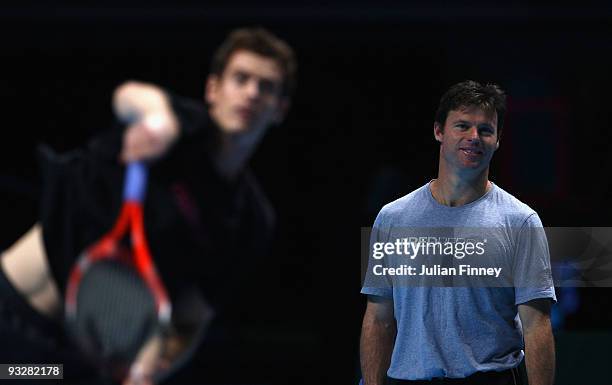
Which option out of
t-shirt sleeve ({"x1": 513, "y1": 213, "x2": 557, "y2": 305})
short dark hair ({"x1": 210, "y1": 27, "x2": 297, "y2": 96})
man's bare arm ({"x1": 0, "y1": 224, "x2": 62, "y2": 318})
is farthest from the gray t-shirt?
man's bare arm ({"x1": 0, "y1": 224, "x2": 62, "y2": 318})

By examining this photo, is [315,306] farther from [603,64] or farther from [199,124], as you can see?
[603,64]

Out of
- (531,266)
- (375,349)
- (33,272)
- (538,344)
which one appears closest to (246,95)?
(33,272)

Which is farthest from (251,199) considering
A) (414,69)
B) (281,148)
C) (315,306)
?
(414,69)

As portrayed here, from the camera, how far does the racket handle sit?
5133 mm

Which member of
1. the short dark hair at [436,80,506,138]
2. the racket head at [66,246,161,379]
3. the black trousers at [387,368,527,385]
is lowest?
the racket head at [66,246,161,379]

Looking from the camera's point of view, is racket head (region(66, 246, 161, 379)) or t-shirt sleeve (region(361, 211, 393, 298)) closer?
t-shirt sleeve (region(361, 211, 393, 298))

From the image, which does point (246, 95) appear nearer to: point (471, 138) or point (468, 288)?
point (471, 138)

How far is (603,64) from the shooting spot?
539 cm

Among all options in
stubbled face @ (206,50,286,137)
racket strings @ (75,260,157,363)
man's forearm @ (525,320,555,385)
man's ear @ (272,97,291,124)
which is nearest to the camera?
man's forearm @ (525,320,555,385)

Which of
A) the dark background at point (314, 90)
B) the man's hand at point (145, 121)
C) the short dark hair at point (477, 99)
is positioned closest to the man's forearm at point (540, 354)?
the short dark hair at point (477, 99)

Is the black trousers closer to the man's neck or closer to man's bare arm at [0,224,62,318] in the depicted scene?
the man's neck

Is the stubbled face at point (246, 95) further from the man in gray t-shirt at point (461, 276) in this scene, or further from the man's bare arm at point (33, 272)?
the man in gray t-shirt at point (461, 276)

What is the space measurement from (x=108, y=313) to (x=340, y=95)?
1762mm

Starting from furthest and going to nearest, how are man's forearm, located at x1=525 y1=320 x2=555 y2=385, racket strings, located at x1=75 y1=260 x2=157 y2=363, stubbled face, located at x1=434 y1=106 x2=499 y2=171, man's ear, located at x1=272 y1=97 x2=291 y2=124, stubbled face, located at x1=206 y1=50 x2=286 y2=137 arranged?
man's ear, located at x1=272 y1=97 x2=291 y2=124 → stubbled face, located at x1=206 y1=50 x2=286 y2=137 → racket strings, located at x1=75 y1=260 x2=157 y2=363 → stubbled face, located at x1=434 y1=106 x2=499 y2=171 → man's forearm, located at x1=525 y1=320 x2=555 y2=385
